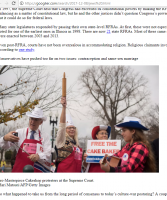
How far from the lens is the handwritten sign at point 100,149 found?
12.3 feet

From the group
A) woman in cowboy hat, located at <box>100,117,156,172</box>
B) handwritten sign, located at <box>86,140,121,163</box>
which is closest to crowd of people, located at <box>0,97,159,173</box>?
woman in cowboy hat, located at <box>100,117,156,172</box>

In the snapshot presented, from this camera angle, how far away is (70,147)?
13.6ft

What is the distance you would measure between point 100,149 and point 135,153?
0.80 m

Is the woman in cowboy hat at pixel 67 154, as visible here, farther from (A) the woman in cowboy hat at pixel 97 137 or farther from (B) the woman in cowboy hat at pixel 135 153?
(B) the woman in cowboy hat at pixel 135 153

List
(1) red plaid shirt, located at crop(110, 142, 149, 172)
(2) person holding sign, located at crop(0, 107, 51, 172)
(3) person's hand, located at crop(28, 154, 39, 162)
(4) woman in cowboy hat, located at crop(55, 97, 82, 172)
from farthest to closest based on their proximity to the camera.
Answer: (4) woman in cowboy hat, located at crop(55, 97, 82, 172), (2) person holding sign, located at crop(0, 107, 51, 172), (3) person's hand, located at crop(28, 154, 39, 162), (1) red plaid shirt, located at crop(110, 142, 149, 172)

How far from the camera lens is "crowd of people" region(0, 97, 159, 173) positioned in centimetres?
323

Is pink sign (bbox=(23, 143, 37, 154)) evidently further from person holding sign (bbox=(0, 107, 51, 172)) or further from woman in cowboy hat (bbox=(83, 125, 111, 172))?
woman in cowboy hat (bbox=(83, 125, 111, 172))

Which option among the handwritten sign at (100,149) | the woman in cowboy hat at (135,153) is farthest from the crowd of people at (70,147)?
the handwritten sign at (100,149)

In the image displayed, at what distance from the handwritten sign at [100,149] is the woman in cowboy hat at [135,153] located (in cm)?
13

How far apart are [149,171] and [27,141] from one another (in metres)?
2.24

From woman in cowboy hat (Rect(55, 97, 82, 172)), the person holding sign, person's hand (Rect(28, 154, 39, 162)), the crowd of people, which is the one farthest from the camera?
woman in cowboy hat (Rect(55, 97, 82, 172))
